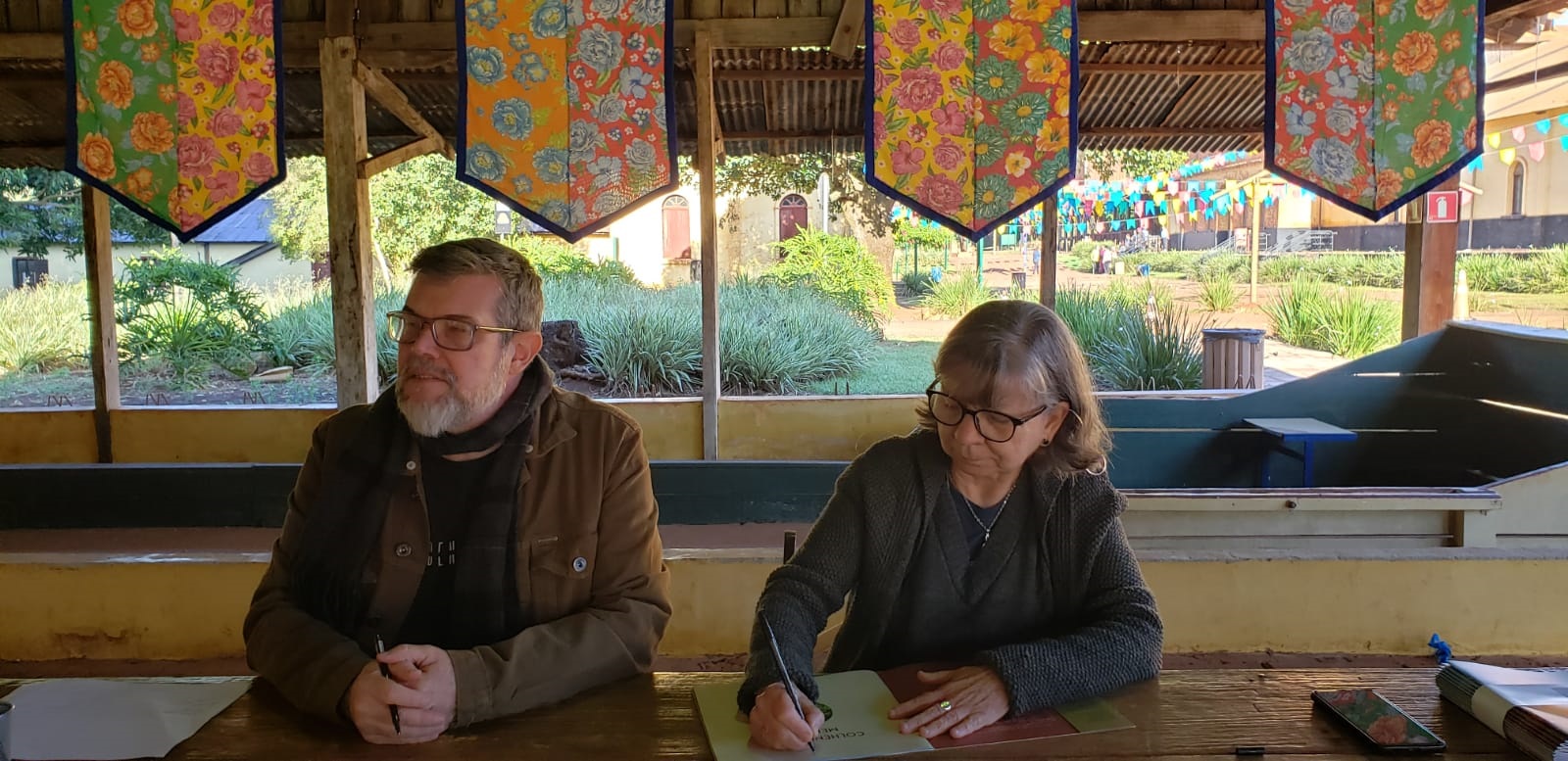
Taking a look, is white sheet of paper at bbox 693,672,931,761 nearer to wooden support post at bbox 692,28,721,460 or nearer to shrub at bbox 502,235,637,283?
wooden support post at bbox 692,28,721,460

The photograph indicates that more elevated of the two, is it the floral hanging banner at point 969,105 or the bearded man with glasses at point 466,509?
the floral hanging banner at point 969,105

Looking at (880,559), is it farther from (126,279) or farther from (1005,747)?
(126,279)

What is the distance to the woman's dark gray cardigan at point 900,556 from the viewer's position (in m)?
1.68

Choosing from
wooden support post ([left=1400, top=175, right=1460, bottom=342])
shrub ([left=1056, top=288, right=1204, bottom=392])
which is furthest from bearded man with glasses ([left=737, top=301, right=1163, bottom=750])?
shrub ([left=1056, top=288, right=1204, bottom=392])

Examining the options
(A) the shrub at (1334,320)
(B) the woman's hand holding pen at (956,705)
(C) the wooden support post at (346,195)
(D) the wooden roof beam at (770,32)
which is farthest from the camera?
(A) the shrub at (1334,320)

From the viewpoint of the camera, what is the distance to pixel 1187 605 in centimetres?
341

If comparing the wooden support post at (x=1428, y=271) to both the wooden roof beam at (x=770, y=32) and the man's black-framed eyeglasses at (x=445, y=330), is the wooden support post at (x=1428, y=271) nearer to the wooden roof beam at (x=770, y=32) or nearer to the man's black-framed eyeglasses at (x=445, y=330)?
the wooden roof beam at (x=770, y=32)

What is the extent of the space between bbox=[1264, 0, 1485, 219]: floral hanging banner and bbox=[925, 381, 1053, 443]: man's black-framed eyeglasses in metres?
2.77

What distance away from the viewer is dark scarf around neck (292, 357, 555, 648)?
1.71 metres

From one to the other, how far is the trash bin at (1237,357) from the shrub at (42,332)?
9.97 metres

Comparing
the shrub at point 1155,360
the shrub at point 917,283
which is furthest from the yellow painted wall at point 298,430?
the shrub at point 917,283

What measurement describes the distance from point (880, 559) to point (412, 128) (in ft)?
17.0

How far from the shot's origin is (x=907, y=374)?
9.35 metres

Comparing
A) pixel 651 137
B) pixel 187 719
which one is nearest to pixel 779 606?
pixel 187 719
